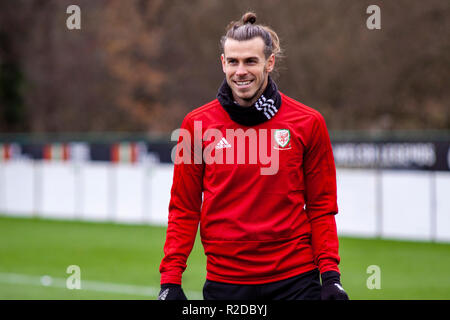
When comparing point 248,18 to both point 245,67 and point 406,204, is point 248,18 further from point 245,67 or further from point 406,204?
point 406,204

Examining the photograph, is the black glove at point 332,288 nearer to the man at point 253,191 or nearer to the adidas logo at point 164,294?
the man at point 253,191

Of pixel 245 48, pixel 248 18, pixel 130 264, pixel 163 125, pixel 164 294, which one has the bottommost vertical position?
pixel 130 264

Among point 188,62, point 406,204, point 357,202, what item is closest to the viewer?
point 406,204

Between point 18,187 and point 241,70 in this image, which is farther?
point 18,187

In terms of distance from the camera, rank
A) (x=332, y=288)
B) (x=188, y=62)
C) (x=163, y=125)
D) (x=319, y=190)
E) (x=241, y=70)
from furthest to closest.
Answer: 1. (x=163, y=125)
2. (x=188, y=62)
3. (x=319, y=190)
4. (x=241, y=70)
5. (x=332, y=288)

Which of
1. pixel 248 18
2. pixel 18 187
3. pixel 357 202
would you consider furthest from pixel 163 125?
pixel 248 18

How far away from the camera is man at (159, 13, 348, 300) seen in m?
4.24

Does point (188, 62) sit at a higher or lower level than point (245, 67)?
higher

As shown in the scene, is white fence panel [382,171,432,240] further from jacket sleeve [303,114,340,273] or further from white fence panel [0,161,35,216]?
jacket sleeve [303,114,340,273]

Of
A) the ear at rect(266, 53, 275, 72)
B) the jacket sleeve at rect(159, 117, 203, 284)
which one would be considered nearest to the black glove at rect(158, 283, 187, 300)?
the jacket sleeve at rect(159, 117, 203, 284)

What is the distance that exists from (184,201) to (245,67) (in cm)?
82

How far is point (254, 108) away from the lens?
13.9ft

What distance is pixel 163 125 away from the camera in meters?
37.8
